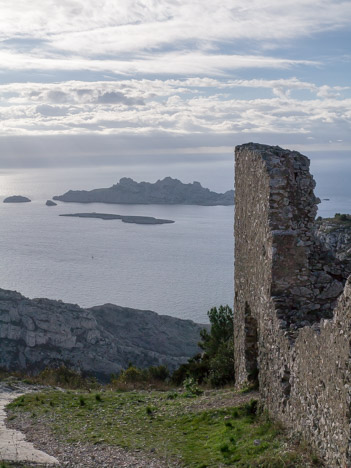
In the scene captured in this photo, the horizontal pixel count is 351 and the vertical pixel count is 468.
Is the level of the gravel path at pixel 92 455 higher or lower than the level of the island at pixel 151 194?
lower

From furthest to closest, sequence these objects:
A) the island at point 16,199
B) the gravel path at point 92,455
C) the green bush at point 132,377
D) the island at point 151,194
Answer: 1. the island at point 16,199
2. the island at point 151,194
3. the green bush at point 132,377
4. the gravel path at point 92,455

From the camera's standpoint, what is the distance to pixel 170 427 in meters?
8.45

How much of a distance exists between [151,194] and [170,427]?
515 ft

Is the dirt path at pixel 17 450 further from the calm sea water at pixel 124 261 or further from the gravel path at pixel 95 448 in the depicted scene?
the calm sea water at pixel 124 261

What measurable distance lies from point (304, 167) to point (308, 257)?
1304 millimetres

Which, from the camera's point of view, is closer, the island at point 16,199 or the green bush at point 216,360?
the green bush at point 216,360

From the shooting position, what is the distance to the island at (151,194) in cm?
15775

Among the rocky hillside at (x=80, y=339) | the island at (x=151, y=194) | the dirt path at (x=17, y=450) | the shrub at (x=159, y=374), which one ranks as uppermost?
the island at (x=151, y=194)

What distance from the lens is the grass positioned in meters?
6.47

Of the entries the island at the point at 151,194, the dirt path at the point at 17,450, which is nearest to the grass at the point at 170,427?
the dirt path at the point at 17,450

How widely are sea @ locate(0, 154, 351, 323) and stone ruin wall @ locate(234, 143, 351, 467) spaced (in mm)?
49872

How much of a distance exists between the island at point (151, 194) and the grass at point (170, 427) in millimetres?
144232

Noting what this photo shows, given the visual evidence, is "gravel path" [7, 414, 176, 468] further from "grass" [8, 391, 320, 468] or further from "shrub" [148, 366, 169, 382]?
"shrub" [148, 366, 169, 382]

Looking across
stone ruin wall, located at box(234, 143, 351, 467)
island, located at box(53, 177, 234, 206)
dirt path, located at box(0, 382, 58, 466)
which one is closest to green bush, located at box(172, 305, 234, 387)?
stone ruin wall, located at box(234, 143, 351, 467)
